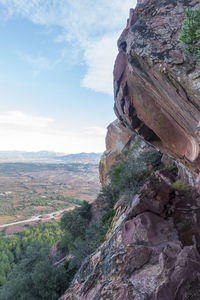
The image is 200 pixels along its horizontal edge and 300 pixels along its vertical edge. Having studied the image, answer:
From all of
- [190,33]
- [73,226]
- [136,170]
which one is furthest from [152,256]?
[73,226]

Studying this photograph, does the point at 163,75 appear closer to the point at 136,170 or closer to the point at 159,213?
the point at 159,213

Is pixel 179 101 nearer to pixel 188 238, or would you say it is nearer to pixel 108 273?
pixel 188 238

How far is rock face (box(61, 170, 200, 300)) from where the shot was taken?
5.57m

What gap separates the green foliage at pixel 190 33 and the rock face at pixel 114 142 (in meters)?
29.4

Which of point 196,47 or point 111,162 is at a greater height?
point 196,47

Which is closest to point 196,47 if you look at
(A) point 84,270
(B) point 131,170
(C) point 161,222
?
(C) point 161,222

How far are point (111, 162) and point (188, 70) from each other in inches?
1281

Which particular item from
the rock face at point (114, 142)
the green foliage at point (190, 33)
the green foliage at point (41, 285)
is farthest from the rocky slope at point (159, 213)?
the rock face at point (114, 142)

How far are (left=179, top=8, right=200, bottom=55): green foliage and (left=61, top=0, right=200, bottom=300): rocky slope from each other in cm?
40

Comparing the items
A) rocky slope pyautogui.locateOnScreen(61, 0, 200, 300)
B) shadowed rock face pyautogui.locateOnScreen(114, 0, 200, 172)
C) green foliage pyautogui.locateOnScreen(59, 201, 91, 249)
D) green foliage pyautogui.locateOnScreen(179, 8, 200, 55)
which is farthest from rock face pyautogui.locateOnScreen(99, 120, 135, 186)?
green foliage pyautogui.locateOnScreen(179, 8, 200, 55)

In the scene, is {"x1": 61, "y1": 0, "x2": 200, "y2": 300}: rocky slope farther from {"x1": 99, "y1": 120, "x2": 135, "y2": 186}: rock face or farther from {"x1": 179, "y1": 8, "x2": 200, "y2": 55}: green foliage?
{"x1": 99, "y1": 120, "x2": 135, "y2": 186}: rock face

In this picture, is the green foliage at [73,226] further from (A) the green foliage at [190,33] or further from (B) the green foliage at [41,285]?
(A) the green foliage at [190,33]

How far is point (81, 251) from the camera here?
18.2 metres

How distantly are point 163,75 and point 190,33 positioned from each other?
1.92m
